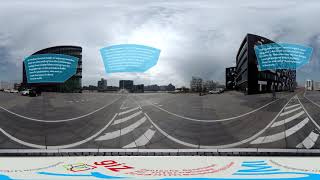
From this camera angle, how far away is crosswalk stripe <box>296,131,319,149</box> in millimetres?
8484

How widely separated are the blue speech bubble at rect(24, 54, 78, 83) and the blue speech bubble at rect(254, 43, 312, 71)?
4.59 m

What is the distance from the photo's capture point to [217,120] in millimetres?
8688

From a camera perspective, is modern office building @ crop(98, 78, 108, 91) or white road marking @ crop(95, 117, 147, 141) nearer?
white road marking @ crop(95, 117, 147, 141)

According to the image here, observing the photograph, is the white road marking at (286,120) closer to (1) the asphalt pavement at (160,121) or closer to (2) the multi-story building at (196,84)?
(1) the asphalt pavement at (160,121)

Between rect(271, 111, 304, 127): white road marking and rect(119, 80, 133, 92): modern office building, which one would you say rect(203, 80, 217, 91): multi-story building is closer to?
rect(271, 111, 304, 127): white road marking

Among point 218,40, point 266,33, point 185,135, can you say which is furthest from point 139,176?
point 266,33

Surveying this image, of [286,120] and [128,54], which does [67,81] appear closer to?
[128,54]

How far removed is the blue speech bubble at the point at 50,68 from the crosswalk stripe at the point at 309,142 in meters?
5.75

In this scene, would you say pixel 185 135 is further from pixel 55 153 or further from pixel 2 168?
pixel 2 168

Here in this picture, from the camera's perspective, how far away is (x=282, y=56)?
8836mm

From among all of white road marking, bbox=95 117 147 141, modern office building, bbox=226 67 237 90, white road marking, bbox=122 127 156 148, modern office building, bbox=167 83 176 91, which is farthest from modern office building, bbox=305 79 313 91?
white road marking, bbox=95 117 147 141

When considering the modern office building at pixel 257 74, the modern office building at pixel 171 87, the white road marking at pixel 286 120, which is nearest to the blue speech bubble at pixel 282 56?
the modern office building at pixel 257 74

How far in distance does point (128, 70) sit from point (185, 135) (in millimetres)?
2100

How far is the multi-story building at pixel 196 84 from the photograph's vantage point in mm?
9055
